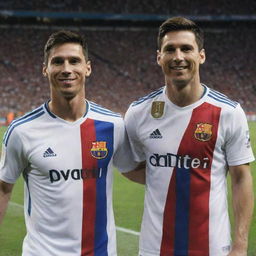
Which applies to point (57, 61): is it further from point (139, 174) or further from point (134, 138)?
point (139, 174)

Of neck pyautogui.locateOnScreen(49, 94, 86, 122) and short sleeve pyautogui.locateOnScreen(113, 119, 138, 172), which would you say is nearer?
neck pyautogui.locateOnScreen(49, 94, 86, 122)

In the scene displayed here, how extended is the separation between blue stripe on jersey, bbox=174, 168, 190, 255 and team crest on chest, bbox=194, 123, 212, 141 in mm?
216

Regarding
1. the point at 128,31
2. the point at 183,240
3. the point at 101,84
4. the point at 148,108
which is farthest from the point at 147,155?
the point at 128,31

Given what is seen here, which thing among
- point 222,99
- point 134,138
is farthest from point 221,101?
point 134,138

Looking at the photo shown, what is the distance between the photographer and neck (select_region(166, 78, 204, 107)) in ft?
10.7

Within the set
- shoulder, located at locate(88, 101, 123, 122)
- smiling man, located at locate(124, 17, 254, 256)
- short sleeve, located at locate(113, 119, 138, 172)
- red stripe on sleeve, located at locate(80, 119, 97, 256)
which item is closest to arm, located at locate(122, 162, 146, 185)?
short sleeve, located at locate(113, 119, 138, 172)

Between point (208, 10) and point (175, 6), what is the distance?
7.74ft

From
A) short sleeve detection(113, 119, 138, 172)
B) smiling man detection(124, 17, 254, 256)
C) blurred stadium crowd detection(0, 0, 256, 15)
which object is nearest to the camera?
smiling man detection(124, 17, 254, 256)

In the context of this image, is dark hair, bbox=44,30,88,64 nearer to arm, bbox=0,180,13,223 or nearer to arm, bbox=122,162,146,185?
arm, bbox=0,180,13,223

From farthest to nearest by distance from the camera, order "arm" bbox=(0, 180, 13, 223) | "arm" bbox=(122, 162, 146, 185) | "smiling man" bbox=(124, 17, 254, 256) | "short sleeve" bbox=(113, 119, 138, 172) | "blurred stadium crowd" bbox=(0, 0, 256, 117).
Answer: "blurred stadium crowd" bbox=(0, 0, 256, 117) < "arm" bbox=(122, 162, 146, 185) < "short sleeve" bbox=(113, 119, 138, 172) < "arm" bbox=(0, 180, 13, 223) < "smiling man" bbox=(124, 17, 254, 256)

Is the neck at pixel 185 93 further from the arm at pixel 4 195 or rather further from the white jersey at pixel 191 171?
the arm at pixel 4 195

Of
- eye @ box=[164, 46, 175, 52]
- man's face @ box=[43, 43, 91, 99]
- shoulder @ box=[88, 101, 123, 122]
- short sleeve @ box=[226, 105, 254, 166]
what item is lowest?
short sleeve @ box=[226, 105, 254, 166]

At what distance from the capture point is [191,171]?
323 centimetres

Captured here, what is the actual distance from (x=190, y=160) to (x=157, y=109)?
0.39 metres
